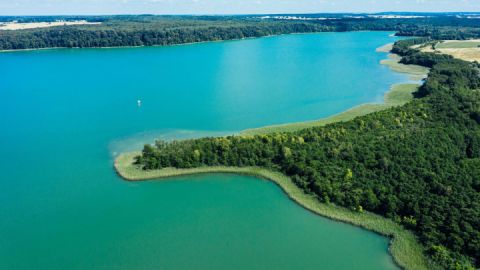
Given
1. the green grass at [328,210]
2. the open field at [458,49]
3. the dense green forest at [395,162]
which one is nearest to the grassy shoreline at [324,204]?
the green grass at [328,210]

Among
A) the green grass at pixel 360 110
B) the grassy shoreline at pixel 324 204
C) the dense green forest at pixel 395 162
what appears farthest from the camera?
the green grass at pixel 360 110

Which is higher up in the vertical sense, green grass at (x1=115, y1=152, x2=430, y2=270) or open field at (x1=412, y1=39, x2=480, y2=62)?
open field at (x1=412, y1=39, x2=480, y2=62)

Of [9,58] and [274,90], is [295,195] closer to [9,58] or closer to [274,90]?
[274,90]

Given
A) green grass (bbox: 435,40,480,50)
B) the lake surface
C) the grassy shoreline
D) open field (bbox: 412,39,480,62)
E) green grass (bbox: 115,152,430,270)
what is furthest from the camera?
green grass (bbox: 435,40,480,50)

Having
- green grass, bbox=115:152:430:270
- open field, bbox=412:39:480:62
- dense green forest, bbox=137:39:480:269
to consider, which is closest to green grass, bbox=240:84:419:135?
dense green forest, bbox=137:39:480:269

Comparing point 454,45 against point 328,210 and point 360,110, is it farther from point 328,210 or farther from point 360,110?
point 328,210

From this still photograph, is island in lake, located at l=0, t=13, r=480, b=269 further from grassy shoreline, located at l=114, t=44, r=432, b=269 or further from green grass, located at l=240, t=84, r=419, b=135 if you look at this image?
green grass, located at l=240, t=84, r=419, b=135

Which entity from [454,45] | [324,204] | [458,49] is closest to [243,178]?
[324,204]

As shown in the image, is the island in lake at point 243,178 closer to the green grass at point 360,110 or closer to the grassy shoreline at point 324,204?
the grassy shoreline at point 324,204
